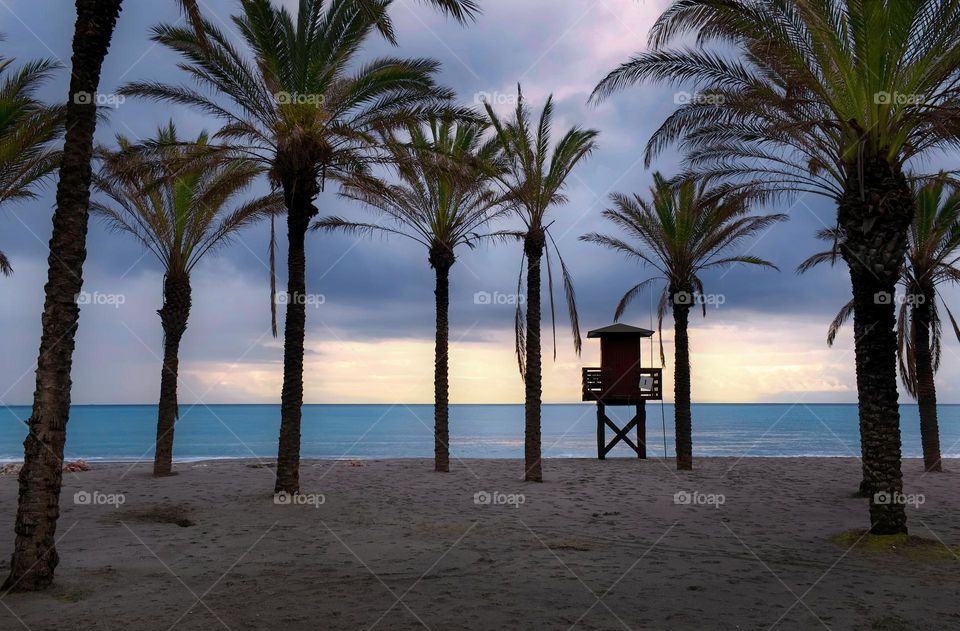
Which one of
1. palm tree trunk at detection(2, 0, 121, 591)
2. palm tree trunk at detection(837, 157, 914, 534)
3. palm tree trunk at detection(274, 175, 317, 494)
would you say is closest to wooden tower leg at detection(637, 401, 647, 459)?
palm tree trunk at detection(274, 175, 317, 494)

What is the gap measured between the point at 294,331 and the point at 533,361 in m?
6.35

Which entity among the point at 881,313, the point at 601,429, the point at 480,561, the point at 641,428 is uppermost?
the point at 881,313

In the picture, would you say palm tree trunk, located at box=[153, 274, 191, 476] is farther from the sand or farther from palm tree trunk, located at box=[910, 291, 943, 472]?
palm tree trunk, located at box=[910, 291, 943, 472]

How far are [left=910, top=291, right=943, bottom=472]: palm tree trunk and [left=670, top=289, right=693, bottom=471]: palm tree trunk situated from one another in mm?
6275

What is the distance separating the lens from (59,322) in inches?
297

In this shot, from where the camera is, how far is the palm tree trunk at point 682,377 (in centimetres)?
2094

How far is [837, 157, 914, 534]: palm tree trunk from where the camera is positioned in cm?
1016

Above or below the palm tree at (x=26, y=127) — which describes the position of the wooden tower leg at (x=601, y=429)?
below

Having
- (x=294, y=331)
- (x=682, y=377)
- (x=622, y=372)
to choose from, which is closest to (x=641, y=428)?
(x=622, y=372)

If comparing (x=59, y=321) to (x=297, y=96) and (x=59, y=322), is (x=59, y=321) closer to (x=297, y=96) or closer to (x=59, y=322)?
(x=59, y=322)

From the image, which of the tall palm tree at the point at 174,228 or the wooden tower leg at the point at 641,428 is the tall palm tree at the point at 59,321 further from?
the wooden tower leg at the point at 641,428

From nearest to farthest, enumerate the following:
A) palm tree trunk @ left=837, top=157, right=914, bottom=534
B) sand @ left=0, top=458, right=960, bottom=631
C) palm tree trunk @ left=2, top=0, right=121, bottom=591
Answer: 1. sand @ left=0, top=458, right=960, bottom=631
2. palm tree trunk @ left=2, top=0, right=121, bottom=591
3. palm tree trunk @ left=837, top=157, right=914, bottom=534

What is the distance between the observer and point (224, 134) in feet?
49.9

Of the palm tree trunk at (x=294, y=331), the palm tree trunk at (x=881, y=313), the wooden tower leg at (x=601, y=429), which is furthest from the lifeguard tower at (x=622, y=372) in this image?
the palm tree trunk at (x=881, y=313)
